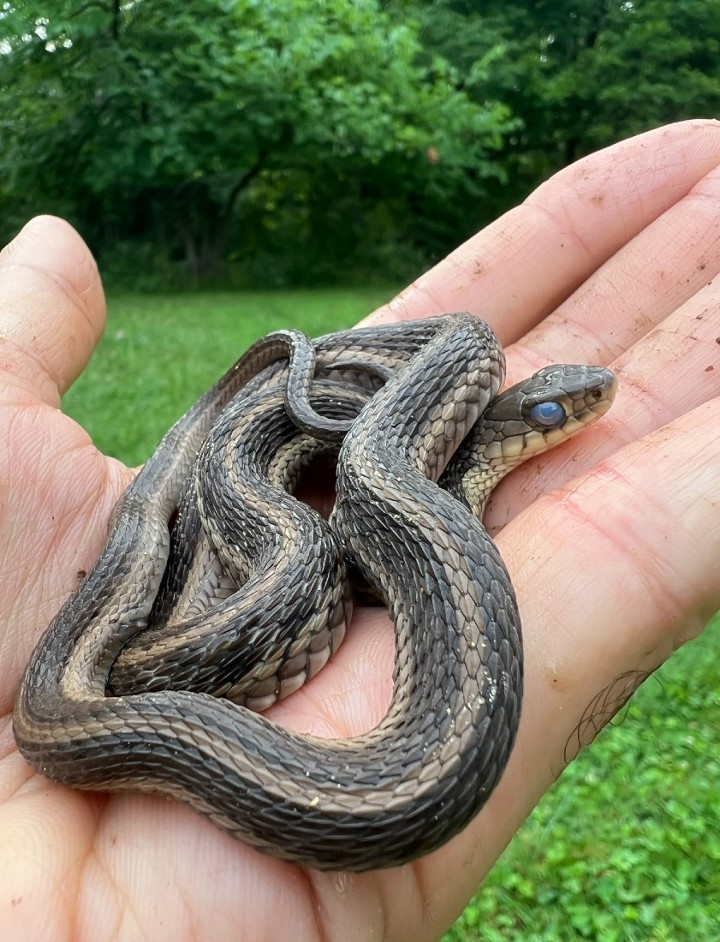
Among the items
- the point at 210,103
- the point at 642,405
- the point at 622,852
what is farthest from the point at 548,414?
the point at 210,103

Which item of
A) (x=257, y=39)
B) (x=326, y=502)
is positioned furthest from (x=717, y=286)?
(x=257, y=39)

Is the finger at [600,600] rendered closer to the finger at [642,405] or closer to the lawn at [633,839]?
the finger at [642,405]

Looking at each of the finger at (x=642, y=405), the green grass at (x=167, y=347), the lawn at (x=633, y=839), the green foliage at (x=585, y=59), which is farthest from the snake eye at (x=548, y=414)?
the green foliage at (x=585, y=59)

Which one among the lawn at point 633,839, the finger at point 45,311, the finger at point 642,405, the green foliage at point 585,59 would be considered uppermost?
the finger at point 45,311

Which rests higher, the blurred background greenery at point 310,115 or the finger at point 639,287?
the finger at point 639,287

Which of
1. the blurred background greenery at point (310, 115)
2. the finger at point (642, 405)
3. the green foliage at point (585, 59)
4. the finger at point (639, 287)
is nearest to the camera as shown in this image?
the finger at point (642, 405)

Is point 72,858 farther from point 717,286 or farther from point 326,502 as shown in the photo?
point 717,286
